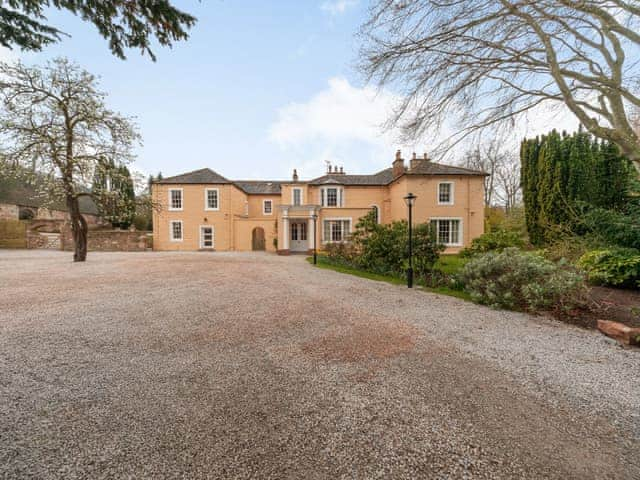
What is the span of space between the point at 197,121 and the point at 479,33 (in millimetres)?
13123

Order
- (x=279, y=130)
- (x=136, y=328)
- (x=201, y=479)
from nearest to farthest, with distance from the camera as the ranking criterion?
(x=201, y=479)
(x=136, y=328)
(x=279, y=130)

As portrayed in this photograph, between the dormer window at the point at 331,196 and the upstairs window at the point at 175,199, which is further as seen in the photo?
the dormer window at the point at 331,196

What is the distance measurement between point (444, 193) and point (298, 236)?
11.5 metres

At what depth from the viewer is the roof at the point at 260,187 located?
24281mm

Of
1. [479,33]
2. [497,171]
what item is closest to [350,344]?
[479,33]

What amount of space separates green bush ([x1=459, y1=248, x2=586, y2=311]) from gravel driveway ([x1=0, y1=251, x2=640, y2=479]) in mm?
587

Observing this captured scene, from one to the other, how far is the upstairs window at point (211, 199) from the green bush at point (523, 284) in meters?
19.8

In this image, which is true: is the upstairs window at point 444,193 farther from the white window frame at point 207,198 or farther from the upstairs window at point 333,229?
the white window frame at point 207,198

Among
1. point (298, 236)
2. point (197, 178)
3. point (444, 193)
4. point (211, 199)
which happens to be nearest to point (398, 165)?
point (444, 193)

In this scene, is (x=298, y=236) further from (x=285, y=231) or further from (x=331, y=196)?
(x=331, y=196)

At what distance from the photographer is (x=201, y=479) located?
61.0 inches

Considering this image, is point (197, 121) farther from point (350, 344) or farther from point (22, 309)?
point (350, 344)

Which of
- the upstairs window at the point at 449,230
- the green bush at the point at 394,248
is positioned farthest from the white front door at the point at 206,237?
the upstairs window at the point at 449,230

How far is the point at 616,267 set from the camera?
6.71m
